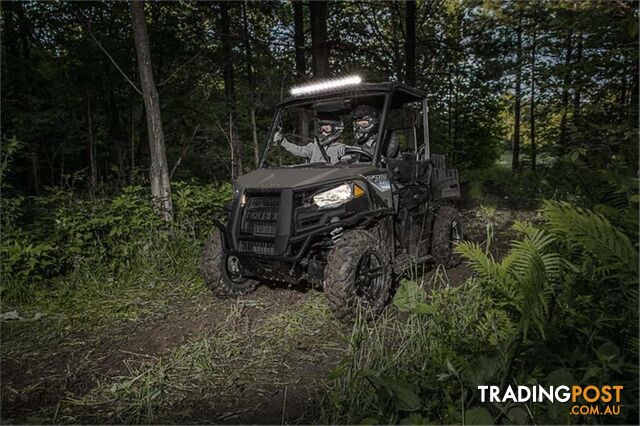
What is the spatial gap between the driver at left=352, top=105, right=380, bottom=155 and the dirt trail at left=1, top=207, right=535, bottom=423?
194 centimetres

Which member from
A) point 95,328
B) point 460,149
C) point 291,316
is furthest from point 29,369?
point 460,149

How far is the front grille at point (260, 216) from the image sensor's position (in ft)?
12.6

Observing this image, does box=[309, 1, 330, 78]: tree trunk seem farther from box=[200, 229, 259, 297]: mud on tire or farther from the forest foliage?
box=[200, 229, 259, 297]: mud on tire

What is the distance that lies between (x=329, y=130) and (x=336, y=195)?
1.92 m

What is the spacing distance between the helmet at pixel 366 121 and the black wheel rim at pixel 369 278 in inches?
67.1

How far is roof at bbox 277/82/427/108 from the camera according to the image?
4371mm

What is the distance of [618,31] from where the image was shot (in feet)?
16.8

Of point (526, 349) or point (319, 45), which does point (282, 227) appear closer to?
point (526, 349)

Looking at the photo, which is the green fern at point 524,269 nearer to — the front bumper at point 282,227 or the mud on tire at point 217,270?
the front bumper at point 282,227

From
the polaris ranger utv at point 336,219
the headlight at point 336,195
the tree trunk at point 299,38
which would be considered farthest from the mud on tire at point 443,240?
the tree trunk at point 299,38

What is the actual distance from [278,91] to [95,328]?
8503mm

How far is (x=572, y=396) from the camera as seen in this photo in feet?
6.29

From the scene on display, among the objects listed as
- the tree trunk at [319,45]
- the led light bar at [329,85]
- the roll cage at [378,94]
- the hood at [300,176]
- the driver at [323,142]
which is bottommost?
the hood at [300,176]

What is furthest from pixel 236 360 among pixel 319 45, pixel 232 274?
pixel 319 45
